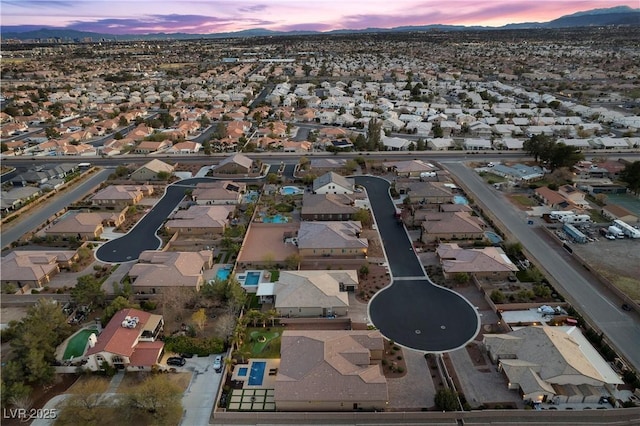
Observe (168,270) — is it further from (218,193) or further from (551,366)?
(551,366)

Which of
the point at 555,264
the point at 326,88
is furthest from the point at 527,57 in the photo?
the point at 555,264

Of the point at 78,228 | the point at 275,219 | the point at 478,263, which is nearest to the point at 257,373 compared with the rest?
the point at 478,263

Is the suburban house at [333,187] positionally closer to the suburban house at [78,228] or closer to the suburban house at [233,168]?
the suburban house at [233,168]

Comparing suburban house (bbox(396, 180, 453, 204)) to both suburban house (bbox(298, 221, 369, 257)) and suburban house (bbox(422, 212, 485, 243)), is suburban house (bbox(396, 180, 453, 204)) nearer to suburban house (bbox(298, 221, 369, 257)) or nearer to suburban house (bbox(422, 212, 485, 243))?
suburban house (bbox(422, 212, 485, 243))

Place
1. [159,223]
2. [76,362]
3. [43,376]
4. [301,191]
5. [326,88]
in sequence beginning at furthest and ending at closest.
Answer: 1. [326,88]
2. [301,191]
3. [159,223]
4. [76,362]
5. [43,376]

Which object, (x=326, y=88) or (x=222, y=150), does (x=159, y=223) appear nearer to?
(x=222, y=150)

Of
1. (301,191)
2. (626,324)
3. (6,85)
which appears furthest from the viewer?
(6,85)

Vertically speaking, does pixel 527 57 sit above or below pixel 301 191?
above

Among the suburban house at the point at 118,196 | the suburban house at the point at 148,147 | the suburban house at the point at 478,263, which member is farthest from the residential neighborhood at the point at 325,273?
the suburban house at the point at 148,147
